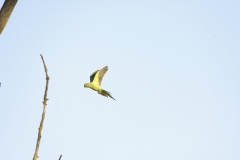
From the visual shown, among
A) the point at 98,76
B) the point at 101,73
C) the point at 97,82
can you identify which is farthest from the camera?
the point at 101,73

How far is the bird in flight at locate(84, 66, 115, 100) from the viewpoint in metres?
4.22

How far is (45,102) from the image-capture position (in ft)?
8.16

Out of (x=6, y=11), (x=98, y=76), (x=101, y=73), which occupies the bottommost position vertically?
→ (x=98, y=76)

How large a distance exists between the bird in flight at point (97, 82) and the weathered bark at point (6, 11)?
2213 mm

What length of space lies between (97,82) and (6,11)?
2.91 m

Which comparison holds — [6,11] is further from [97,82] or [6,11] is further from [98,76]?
[97,82]

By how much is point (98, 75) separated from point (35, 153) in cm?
278

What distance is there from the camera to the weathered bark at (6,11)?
601 cm

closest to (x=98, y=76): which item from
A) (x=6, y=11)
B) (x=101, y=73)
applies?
(x=101, y=73)

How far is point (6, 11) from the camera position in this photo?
6.25 meters

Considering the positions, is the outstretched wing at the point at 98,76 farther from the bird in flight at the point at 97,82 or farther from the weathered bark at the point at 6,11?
the weathered bark at the point at 6,11

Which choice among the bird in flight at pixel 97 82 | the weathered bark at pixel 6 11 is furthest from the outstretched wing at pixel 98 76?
the weathered bark at pixel 6 11

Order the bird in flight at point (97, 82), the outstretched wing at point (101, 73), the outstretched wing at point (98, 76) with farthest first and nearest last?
the outstretched wing at point (101, 73), the outstretched wing at point (98, 76), the bird in flight at point (97, 82)

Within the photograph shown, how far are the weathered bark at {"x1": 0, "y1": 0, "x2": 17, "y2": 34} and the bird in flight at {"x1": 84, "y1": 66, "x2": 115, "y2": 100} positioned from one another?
2.21 meters
